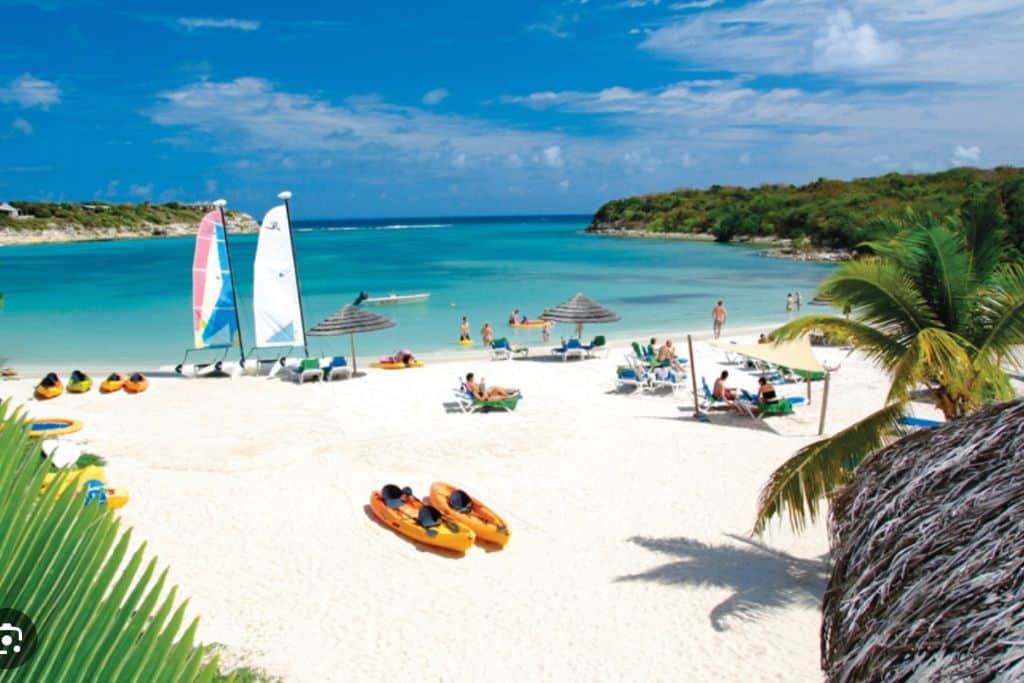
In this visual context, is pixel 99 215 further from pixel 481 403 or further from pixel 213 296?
pixel 481 403

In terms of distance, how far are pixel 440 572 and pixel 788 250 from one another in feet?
181

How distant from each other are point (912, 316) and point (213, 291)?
1481 cm

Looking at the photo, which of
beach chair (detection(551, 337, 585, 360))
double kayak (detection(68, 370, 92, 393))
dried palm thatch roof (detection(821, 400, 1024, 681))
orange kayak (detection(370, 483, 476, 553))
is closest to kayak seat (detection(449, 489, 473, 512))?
orange kayak (detection(370, 483, 476, 553))

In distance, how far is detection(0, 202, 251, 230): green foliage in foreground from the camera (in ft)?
321

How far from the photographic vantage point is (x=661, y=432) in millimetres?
11445

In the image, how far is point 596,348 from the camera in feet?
62.6

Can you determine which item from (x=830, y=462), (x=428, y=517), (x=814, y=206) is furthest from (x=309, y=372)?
(x=814, y=206)

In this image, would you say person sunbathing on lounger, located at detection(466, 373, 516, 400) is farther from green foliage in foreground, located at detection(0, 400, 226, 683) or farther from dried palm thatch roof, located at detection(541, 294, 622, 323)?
green foliage in foreground, located at detection(0, 400, 226, 683)

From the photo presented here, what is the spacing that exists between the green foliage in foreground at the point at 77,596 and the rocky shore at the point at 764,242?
1011 inches

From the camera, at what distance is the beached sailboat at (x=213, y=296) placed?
1627 centimetres

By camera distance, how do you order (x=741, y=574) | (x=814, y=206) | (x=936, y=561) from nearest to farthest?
(x=936, y=561) < (x=741, y=574) < (x=814, y=206)

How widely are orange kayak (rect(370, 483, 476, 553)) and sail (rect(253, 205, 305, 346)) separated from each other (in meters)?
8.96

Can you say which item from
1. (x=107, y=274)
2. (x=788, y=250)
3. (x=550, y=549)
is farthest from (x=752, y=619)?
(x=788, y=250)

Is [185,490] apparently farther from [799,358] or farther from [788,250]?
[788,250]
